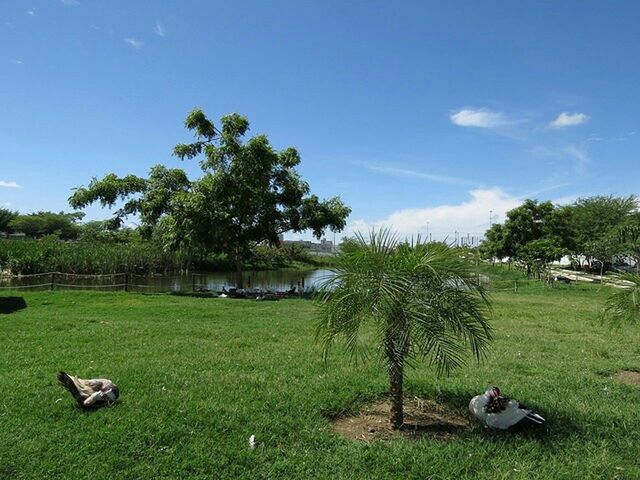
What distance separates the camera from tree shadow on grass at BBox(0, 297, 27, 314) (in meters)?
12.4

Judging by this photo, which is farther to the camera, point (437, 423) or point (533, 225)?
point (533, 225)

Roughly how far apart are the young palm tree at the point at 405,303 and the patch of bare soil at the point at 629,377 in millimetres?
3474

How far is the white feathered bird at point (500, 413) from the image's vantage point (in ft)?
14.1

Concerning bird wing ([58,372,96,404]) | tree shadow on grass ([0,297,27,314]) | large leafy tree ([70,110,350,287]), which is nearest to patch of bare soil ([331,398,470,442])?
bird wing ([58,372,96,404])

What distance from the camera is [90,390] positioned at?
4.65 meters

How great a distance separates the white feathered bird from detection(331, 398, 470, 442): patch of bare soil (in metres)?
0.26

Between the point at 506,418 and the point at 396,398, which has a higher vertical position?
the point at 396,398

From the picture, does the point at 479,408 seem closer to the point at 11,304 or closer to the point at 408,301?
the point at 408,301

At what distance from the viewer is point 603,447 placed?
4.08 m

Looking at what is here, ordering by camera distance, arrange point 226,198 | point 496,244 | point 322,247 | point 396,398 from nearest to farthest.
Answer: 1. point 396,398
2. point 226,198
3. point 322,247
4. point 496,244

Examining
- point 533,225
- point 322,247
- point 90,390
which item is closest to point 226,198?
point 322,247

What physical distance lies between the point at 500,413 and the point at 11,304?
44.0 feet

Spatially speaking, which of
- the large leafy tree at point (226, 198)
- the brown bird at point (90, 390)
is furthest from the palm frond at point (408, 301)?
the large leafy tree at point (226, 198)

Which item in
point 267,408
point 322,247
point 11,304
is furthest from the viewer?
point 322,247
